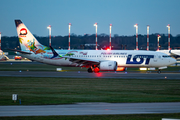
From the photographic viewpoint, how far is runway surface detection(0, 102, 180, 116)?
1495 cm

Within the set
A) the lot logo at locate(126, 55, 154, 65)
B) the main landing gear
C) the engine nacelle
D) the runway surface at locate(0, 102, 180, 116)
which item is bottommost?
the runway surface at locate(0, 102, 180, 116)

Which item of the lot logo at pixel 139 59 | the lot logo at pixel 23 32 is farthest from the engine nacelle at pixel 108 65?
the lot logo at pixel 23 32

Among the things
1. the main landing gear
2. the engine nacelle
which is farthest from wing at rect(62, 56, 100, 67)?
the engine nacelle

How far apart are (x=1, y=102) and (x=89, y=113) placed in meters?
6.67

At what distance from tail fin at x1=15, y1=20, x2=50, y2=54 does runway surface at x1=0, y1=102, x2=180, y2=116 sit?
1322 inches

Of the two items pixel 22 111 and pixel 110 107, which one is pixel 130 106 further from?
pixel 22 111

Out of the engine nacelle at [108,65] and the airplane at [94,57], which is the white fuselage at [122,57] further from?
the engine nacelle at [108,65]

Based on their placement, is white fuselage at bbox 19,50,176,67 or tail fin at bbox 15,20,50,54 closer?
white fuselage at bbox 19,50,176,67

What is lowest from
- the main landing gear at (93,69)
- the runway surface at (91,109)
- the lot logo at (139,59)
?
the runway surface at (91,109)

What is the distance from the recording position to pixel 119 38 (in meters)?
179

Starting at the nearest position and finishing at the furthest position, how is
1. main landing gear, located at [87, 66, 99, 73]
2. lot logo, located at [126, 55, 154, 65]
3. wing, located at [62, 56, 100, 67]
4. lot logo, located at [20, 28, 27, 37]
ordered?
wing, located at [62, 56, 100, 67] → lot logo, located at [126, 55, 154, 65] → main landing gear, located at [87, 66, 99, 73] → lot logo, located at [20, 28, 27, 37]

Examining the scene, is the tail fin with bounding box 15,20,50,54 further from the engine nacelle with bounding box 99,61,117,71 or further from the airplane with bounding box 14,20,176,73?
the engine nacelle with bounding box 99,61,117,71

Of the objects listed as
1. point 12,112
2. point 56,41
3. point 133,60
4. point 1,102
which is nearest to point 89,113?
point 12,112

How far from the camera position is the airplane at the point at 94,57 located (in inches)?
1831
